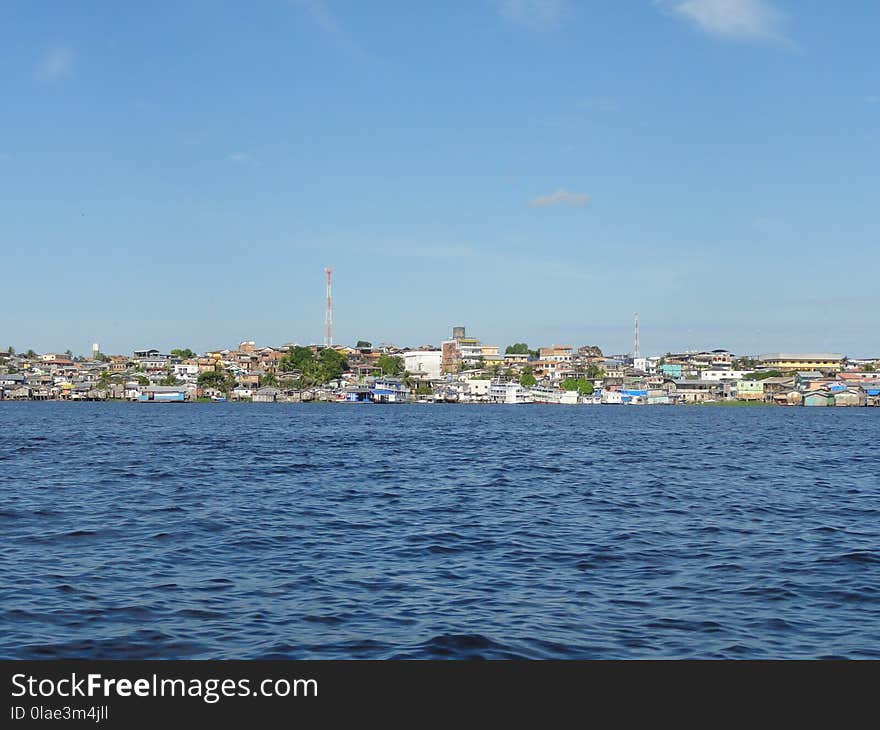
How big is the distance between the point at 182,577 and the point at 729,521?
13446 mm

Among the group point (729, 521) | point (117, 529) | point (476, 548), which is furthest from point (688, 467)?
point (117, 529)

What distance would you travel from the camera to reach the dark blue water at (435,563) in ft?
38.9

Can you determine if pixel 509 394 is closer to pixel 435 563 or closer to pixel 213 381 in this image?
pixel 213 381

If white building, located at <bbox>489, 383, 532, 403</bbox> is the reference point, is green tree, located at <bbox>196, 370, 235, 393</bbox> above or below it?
above

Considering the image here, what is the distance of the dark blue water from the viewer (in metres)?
11.9

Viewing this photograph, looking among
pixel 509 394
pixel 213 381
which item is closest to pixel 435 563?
pixel 509 394

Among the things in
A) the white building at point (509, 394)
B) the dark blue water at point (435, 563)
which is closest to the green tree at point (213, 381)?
the white building at point (509, 394)

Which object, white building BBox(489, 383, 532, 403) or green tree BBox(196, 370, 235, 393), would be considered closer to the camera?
green tree BBox(196, 370, 235, 393)

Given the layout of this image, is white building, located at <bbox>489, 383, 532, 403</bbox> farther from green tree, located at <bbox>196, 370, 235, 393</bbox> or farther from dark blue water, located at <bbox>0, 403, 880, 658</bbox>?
dark blue water, located at <bbox>0, 403, 880, 658</bbox>

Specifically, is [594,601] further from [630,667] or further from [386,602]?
[630,667]

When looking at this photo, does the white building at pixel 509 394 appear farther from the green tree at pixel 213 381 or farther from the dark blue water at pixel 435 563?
the dark blue water at pixel 435 563

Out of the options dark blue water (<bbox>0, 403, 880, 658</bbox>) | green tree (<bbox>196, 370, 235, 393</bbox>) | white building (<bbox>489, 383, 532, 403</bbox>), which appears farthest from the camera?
white building (<bbox>489, 383, 532, 403</bbox>)

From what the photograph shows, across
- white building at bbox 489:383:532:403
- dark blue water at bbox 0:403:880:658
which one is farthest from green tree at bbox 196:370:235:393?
dark blue water at bbox 0:403:880:658

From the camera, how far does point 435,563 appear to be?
17109 millimetres
